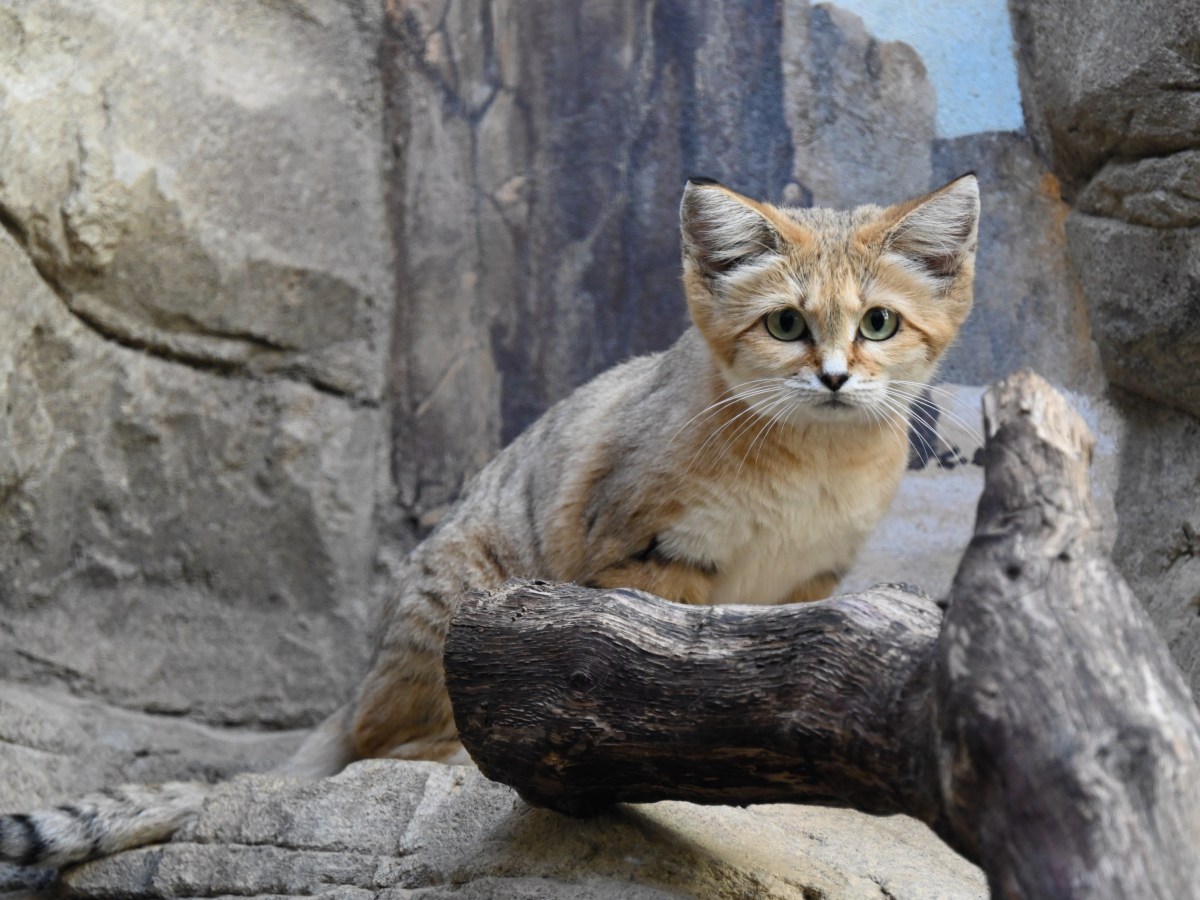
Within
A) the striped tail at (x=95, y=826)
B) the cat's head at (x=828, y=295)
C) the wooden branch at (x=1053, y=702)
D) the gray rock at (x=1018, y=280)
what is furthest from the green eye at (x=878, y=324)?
the striped tail at (x=95, y=826)

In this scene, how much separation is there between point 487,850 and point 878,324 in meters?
1.75

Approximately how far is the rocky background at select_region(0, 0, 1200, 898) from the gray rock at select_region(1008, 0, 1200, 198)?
0.05 ft

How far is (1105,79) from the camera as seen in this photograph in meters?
4.09

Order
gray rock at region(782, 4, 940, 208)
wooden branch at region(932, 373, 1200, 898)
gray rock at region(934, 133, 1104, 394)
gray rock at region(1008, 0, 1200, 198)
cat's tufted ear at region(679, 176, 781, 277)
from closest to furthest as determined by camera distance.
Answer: wooden branch at region(932, 373, 1200, 898) → cat's tufted ear at region(679, 176, 781, 277) → gray rock at region(1008, 0, 1200, 198) → gray rock at region(934, 133, 1104, 394) → gray rock at region(782, 4, 940, 208)

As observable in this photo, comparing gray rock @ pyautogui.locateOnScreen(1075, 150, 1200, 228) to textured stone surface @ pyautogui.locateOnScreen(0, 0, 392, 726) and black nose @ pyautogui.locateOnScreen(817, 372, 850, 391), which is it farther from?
textured stone surface @ pyautogui.locateOnScreen(0, 0, 392, 726)

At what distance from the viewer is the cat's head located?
11.2 feet

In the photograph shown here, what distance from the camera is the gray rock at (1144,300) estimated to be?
4027 mm

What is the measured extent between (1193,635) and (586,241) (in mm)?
2749

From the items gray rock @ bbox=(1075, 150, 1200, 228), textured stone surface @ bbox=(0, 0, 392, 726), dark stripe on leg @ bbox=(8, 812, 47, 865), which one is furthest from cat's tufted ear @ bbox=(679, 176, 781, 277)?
dark stripe on leg @ bbox=(8, 812, 47, 865)

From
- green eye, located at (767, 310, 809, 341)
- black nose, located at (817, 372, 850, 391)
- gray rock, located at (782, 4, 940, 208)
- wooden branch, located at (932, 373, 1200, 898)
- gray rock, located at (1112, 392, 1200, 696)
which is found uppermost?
gray rock, located at (782, 4, 940, 208)

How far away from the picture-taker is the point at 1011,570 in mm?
1894

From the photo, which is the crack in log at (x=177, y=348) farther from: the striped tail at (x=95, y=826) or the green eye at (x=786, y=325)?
the green eye at (x=786, y=325)

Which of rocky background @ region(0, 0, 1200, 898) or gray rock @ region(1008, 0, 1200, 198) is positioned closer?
gray rock @ region(1008, 0, 1200, 198)

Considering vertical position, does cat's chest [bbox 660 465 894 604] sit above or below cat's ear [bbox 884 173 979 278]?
below
